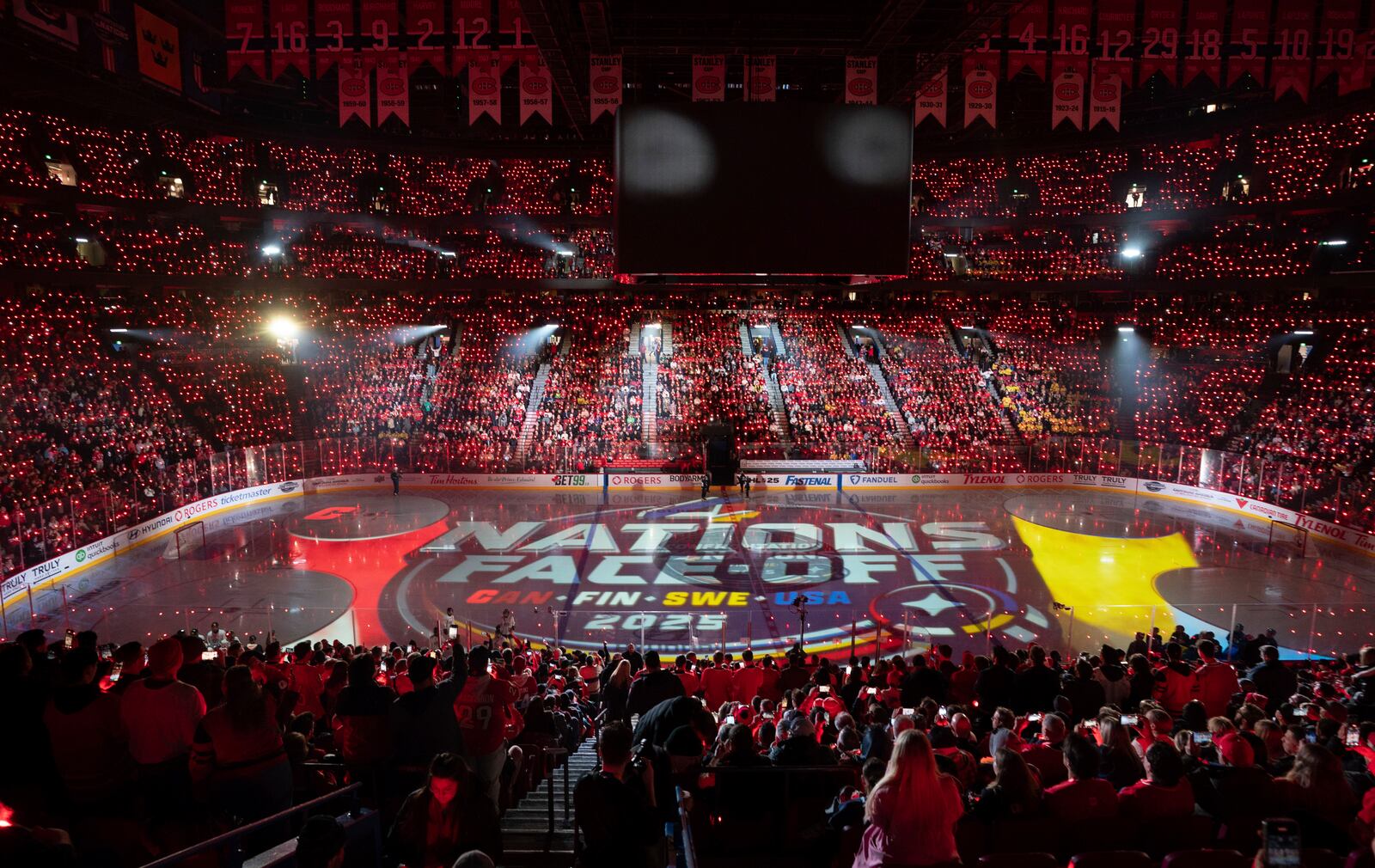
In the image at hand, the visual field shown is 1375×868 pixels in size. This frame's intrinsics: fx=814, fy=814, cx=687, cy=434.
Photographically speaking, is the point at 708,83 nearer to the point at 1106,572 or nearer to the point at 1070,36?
the point at 1070,36

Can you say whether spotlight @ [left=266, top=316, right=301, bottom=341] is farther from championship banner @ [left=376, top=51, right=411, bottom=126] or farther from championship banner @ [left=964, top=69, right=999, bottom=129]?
championship banner @ [left=964, top=69, right=999, bottom=129]

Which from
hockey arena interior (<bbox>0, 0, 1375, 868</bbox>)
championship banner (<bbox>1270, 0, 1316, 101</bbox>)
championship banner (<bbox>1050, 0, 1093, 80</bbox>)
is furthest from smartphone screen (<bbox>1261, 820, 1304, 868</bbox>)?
championship banner (<bbox>1270, 0, 1316, 101</bbox>)

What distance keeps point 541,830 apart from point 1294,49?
73.2ft

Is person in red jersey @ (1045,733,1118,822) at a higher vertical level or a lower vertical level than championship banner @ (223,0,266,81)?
lower

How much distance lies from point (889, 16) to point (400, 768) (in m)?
12.0

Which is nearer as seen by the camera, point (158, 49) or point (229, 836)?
point (229, 836)

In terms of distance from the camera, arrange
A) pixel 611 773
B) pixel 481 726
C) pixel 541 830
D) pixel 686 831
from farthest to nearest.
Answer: pixel 541 830 → pixel 481 726 → pixel 611 773 → pixel 686 831

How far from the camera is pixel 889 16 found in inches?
482

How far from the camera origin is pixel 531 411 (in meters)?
34.2

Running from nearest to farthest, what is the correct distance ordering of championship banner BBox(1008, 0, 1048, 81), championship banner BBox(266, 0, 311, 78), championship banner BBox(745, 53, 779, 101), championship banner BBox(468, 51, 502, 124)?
championship banner BBox(745, 53, 779, 101) < championship banner BBox(266, 0, 311, 78) < championship banner BBox(1008, 0, 1048, 81) < championship banner BBox(468, 51, 502, 124)

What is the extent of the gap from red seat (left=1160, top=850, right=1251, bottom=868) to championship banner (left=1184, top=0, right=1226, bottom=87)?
17539 mm

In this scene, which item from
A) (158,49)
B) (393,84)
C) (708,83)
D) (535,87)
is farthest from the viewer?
(158,49)

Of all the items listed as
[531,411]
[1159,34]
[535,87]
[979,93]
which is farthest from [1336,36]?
[531,411]

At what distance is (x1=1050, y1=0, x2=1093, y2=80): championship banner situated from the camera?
16.1 metres
